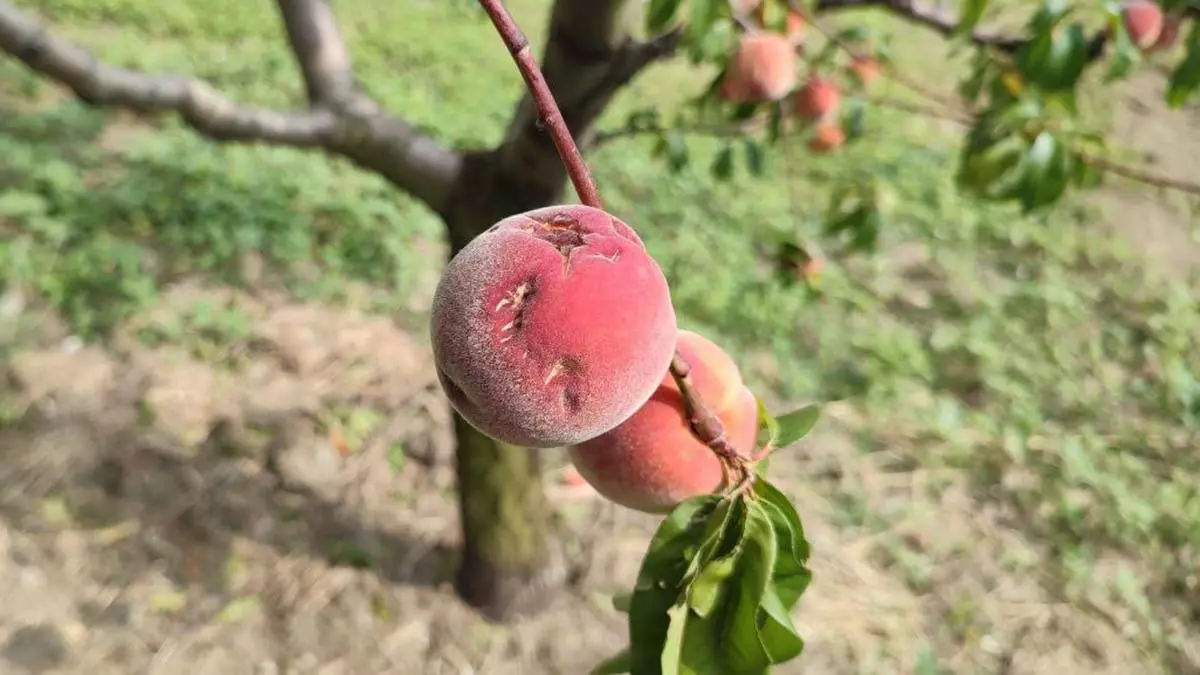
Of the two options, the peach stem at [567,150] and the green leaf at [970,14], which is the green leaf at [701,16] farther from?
the peach stem at [567,150]

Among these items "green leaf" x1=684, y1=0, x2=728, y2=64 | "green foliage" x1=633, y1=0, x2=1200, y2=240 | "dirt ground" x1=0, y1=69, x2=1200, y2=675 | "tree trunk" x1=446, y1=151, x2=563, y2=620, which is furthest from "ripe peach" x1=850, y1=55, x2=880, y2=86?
"tree trunk" x1=446, y1=151, x2=563, y2=620

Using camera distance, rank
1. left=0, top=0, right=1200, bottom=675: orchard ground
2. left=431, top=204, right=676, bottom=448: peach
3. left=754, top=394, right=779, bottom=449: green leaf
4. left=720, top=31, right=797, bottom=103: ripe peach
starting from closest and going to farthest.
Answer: left=431, top=204, right=676, bottom=448: peach, left=754, top=394, right=779, bottom=449: green leaf, left=720, top=31, right=797, bottom=103: ripe peach, left=0, top=0, right=1200, bottom=675: orchard ground

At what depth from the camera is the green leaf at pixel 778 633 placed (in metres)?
0.75

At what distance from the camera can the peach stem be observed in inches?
24.9

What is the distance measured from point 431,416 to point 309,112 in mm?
1140

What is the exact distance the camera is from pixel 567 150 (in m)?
0.64

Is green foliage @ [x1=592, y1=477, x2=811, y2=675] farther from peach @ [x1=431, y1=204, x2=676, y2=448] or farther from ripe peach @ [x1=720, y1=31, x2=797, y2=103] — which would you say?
ripe peach @ [x1=720, y1=31, x2=797, y2=103]

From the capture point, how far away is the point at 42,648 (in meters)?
1.84

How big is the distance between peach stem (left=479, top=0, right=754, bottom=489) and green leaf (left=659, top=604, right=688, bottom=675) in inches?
4.5

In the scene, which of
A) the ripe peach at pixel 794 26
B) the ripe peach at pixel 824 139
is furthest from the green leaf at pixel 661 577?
the ripe peach at pixel 824 139

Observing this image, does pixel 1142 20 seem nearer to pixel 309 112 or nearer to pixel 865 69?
pixel 865 69

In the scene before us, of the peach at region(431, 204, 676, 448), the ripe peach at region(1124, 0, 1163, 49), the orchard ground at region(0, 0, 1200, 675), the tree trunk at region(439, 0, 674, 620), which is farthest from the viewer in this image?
the orchard ground at region(0, 0, 1200, 675)

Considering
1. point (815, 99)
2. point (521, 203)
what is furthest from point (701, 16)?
point (815, 99)

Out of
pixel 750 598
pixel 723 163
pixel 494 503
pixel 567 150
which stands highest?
pixel 567 150
